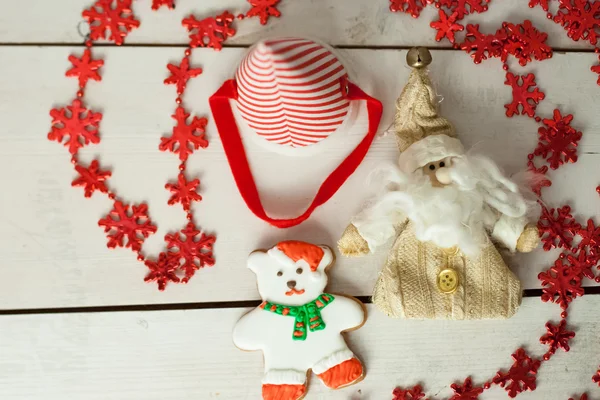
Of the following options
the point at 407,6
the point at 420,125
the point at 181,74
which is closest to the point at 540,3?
the point at 407,6

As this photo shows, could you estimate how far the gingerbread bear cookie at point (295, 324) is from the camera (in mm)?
694

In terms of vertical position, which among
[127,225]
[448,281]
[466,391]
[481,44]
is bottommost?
[466,391]

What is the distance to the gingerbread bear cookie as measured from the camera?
69cm

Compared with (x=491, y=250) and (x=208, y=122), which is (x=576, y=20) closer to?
(x=491, y=250)

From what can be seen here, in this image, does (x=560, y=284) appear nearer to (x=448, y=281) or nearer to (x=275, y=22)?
(x=448, y=281)

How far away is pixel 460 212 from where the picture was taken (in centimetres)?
62

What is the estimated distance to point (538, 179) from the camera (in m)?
0.72

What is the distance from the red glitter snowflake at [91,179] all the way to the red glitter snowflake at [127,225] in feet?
0.11

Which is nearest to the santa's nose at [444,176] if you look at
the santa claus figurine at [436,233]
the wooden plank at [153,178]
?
the santa claus figurine at [436,233]

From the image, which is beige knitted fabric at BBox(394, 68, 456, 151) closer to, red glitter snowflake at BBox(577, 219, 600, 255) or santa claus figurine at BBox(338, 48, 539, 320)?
santa claus figurine at BBox(338, 48, 539, 320)

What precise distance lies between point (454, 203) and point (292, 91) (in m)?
0.23

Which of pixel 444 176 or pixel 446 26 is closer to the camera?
pixel 444 176

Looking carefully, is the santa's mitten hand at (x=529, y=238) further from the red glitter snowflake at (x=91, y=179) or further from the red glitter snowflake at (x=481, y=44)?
the red glitter snowflake at (x=91, y=179)

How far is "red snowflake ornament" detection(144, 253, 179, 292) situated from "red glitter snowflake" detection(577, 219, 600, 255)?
1.88 ft
